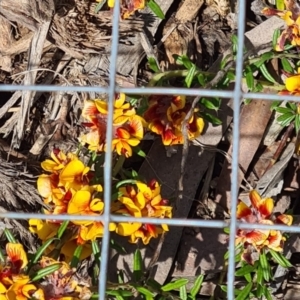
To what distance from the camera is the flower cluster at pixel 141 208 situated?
1.37 meters

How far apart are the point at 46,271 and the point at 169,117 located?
1.26 feet

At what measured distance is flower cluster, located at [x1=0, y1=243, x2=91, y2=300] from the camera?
1.27 metres

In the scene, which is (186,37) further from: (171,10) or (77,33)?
(77,33)

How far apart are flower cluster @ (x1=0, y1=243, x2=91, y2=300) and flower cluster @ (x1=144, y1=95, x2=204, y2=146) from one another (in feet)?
1.10

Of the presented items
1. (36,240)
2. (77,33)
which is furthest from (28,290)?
(77,33)

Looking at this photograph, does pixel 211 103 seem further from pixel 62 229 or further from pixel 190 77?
pixel 62 229

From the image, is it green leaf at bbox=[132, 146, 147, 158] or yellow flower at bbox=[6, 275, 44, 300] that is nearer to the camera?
yellow flower at bbox=[6, 275, 44, 300]

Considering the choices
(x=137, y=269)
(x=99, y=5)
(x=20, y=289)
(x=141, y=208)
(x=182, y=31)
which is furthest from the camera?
(x=182, y=31)

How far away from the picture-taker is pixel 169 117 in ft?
4.83

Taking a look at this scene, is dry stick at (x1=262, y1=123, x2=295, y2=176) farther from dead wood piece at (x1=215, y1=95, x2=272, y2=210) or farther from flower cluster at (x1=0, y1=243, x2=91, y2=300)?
flower cluster at (x1=0, y1=243, x2=91, y2=300)

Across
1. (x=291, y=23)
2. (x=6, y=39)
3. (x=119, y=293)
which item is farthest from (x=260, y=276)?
(x=6, y=39)

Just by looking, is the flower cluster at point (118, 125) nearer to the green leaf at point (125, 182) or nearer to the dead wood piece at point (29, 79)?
the green leaf at point (125, 182)

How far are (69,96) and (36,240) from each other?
351 millimetres

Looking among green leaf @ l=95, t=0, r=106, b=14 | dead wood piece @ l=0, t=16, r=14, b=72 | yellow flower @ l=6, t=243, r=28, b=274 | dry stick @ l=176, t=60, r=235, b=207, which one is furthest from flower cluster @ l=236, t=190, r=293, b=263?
dead wood piece @ l=0, t=16, r=14, b=72
